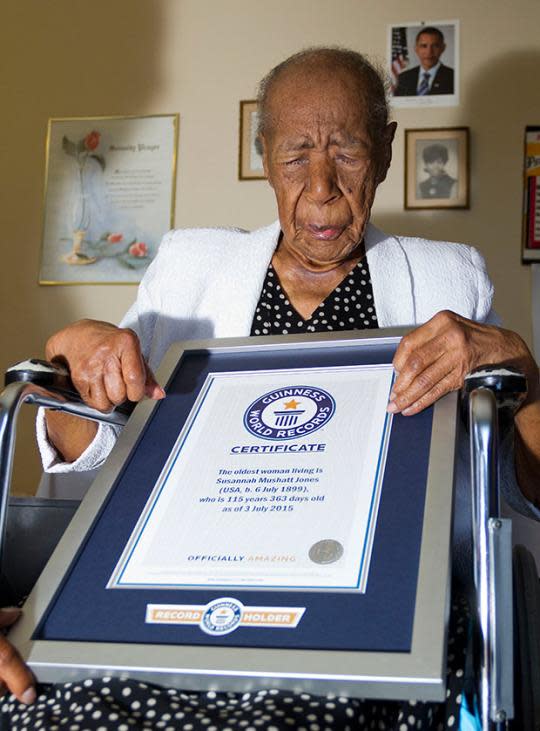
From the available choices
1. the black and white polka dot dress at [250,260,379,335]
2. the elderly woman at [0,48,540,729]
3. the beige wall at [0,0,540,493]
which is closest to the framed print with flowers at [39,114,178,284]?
the beige wall at [0,0,540,493]

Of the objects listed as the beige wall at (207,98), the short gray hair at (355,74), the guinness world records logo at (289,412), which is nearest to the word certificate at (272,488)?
the guinness world records logo at (289,412)

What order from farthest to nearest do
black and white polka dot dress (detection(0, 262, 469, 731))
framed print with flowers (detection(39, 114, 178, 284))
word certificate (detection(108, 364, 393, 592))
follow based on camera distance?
1. framed print with flowers (detection(39, 114, 178, 284))
2. word certificate (detection(108, 364, 393, 592))
3. black and white polka dot dress (detection(0, 262, 469, 731))

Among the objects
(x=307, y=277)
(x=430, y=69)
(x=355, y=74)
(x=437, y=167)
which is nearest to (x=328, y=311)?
(x=307, y=277)

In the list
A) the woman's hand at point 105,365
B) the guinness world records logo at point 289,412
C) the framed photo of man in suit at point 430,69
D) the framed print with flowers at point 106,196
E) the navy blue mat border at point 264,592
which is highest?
the framed photo of man in suit at point 430,69

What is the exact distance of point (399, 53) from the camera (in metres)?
2.54

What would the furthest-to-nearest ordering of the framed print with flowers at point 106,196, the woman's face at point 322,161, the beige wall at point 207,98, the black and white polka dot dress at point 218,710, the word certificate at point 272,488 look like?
the framed print with flowers at point 106,196 < the beige wall at point 207,98 < the woman's face at point 322,161 < the word certificate at point 272,488 < the black and white polka dot dress at point 218,710

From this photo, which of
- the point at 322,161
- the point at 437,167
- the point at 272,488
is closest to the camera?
the point at 272,488

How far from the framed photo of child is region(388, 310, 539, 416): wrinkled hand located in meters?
1.37

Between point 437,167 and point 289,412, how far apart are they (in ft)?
5.11

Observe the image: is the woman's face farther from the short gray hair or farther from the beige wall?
the beige wall

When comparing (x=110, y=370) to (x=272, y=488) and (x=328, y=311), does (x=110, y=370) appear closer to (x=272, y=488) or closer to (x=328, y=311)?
(x=272, y=488)

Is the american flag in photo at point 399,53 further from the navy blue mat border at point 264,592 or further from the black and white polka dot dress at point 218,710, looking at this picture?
the black and white polka dot dress at point 218,710

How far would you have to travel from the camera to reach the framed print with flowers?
105 inches

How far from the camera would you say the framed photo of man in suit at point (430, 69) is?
252 centimetres
